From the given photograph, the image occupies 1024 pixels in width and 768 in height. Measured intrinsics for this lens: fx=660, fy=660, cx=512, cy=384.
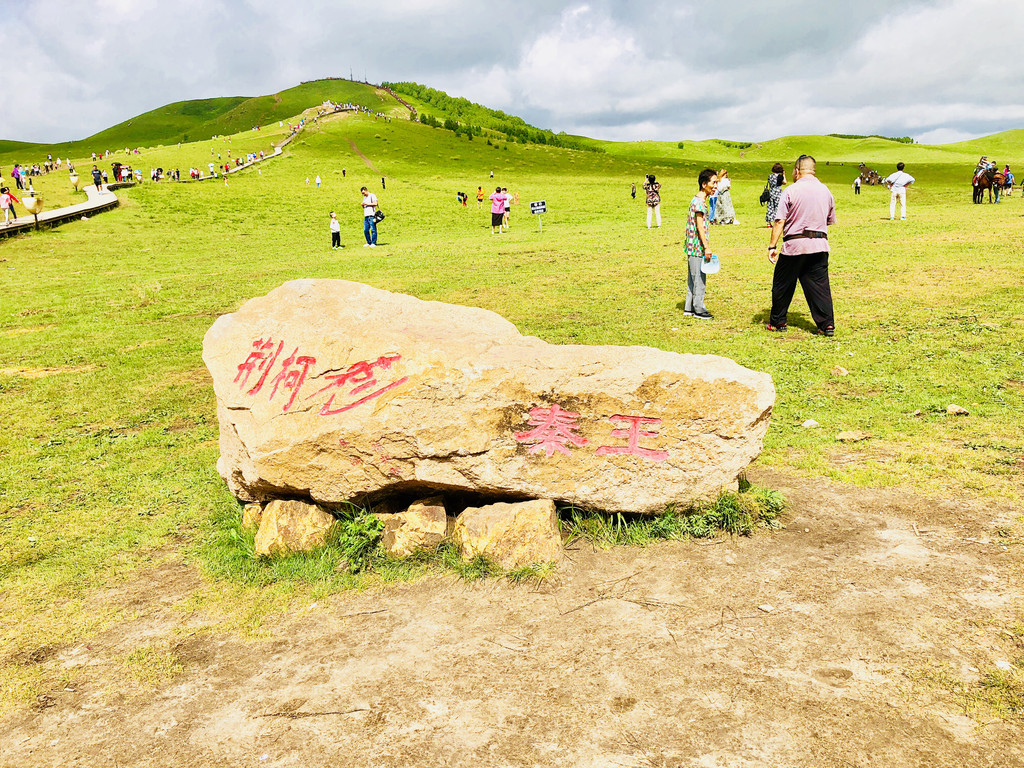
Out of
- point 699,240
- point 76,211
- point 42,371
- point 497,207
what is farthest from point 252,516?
point 76,211

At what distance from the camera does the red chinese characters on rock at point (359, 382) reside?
5609 millimetres

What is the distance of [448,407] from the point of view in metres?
5.49

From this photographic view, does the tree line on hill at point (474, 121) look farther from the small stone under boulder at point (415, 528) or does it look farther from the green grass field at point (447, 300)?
the small stone under boulder at point (415, 528)

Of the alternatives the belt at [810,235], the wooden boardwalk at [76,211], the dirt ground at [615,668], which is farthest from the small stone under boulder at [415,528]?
the wooden boardwalk at [76,211]

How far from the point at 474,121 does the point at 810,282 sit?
4557 inches

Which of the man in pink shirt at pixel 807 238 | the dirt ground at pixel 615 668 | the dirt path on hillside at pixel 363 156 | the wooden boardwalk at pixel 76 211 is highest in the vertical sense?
the dirt path on hillside at pixel 363 156

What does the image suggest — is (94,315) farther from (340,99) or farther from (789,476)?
(340,99)

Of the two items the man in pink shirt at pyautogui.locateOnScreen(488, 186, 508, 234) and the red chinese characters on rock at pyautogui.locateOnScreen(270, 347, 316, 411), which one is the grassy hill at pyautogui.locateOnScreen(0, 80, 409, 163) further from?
the red chinese characters on rock at pyautogui.locateOnScreen(270, 347, 316, 411)

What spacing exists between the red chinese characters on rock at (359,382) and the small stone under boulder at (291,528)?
3.19ft

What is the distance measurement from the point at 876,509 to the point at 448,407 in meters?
3.84

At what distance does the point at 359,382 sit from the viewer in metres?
5.70

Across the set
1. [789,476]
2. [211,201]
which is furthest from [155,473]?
[211,201]

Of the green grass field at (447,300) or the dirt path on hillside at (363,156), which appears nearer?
the green grass field at (447,300)

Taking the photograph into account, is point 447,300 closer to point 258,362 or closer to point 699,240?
point 699,240
